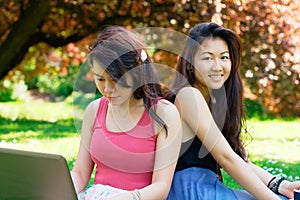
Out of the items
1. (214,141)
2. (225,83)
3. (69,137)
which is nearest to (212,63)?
(225,83)

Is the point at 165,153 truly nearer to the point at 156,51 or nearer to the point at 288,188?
the point at 288,188

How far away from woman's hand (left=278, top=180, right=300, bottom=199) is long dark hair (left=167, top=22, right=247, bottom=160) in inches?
8.2

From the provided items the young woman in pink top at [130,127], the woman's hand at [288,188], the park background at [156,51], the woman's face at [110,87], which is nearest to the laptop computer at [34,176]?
the young woman in pink top at [130,127]

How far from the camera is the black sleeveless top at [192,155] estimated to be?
2.75 metres

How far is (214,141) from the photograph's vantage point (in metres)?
2.67

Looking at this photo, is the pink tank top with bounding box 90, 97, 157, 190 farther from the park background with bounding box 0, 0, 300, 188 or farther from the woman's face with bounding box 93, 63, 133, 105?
the park background with bounding box 0, 0, 300, 188

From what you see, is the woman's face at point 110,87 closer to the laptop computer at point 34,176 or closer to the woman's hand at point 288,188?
the laptop computer at point 34,176

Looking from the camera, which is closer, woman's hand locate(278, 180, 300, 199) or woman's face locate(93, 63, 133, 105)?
woman's face locate(93, 63, 133, 105)

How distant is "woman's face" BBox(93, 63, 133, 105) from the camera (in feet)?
7.95

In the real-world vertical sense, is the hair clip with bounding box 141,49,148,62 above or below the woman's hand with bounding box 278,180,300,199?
above

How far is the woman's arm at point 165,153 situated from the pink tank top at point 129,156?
4cm

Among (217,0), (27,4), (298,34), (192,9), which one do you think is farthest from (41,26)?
(298,34)

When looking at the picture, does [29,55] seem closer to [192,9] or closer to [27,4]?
[27,4]

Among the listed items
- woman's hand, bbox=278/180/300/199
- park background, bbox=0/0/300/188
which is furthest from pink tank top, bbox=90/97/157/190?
park background, bbox=0/0/300/188
